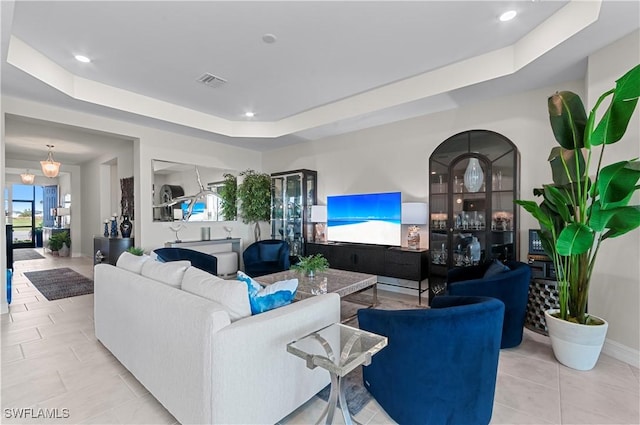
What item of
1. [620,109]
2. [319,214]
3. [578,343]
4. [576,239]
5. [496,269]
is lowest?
[578,343]

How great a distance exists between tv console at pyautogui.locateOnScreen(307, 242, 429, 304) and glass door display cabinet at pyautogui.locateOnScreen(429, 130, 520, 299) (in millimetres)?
235

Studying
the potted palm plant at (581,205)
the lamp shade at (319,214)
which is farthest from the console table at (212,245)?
the potted palm plant at (581,205)

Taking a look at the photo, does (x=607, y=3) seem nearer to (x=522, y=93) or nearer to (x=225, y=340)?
(x=522, y=93)

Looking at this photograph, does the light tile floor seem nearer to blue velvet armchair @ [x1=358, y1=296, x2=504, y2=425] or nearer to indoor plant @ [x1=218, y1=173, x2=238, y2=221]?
blue velvet armchair @ [x1=358, y1=296, x2=504, y2=425]

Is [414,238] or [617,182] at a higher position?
[617,182]

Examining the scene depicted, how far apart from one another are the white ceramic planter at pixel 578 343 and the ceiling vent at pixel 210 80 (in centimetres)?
441

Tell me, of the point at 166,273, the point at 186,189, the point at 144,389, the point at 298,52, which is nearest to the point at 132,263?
the point at 166,273

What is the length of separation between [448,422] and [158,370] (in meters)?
1.79

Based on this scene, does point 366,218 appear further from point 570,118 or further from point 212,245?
point 212,245

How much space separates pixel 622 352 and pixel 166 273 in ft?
12.7

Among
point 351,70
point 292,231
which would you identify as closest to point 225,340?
point 351,70

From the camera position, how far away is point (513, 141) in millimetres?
3857

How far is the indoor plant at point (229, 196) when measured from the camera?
6.29 metres

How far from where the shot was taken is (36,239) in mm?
11461
